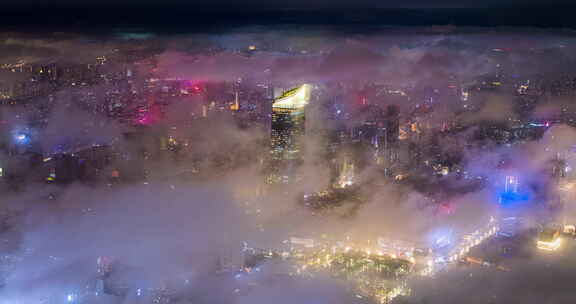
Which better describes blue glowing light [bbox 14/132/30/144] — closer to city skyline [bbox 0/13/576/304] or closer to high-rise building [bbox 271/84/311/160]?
city skyline [bbox 0/13/576/304]

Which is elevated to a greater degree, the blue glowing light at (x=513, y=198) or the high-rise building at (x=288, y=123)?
the high-rise building at (x=288, y=123)

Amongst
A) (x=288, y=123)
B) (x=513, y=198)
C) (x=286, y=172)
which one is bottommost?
(x=513, y=198)


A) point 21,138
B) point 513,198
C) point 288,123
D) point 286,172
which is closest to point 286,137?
point 288,123

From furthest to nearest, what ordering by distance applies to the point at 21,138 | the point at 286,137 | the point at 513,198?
1. the point at 286,137
2. the point at 513,198
3. the point at 21,138

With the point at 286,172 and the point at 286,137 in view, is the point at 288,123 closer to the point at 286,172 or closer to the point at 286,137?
the point at 286,137

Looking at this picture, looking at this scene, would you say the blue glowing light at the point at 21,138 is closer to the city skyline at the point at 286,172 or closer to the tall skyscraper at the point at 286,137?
the city skyline at the point at 286,172

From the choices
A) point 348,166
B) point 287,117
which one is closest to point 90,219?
point 287,117

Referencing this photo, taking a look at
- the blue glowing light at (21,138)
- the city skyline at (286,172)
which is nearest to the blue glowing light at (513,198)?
the city skyline at (286,172)

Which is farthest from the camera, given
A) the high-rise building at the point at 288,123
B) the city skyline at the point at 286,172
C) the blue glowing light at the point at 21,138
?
the high-rise building at the point at 288,123

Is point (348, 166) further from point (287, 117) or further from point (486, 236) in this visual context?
point (486, 236)
